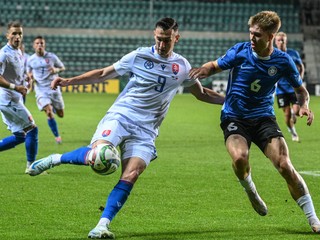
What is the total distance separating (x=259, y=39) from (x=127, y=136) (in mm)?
1492

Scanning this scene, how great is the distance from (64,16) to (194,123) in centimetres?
2061

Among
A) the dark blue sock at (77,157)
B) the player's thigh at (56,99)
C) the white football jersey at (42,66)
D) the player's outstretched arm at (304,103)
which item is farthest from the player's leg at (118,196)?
the white football jersey at (42,66)

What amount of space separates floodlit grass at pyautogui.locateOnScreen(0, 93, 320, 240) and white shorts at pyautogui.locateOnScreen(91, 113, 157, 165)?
2.29 feet

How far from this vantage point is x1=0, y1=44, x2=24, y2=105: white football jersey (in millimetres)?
12219

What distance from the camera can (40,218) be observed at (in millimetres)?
8312

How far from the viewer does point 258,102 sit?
26.5 ft

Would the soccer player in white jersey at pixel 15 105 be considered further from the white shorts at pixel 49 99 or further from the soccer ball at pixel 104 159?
the white shorts at pixel 49 99

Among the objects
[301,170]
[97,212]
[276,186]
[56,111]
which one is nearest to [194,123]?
[56,111]

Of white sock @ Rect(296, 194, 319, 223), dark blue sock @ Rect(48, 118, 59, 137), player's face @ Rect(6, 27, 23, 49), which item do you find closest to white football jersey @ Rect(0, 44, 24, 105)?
player's face @ Rect(6, 27, 23, 49)

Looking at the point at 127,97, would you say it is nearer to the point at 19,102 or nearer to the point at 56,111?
the point at 19,102

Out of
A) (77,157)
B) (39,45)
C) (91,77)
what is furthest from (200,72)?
(39,45)

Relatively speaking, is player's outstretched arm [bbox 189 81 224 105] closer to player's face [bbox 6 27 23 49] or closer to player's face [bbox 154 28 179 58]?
player's face [bbox 154 28 179 58]

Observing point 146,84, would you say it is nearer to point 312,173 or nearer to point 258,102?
point 258,102

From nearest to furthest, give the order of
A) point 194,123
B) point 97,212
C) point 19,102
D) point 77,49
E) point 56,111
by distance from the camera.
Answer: point 97,212, point 19,102, point 56,111, point 194,123, point 77,49
